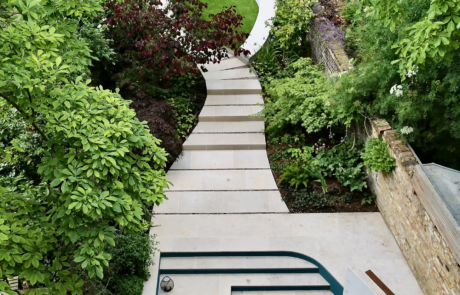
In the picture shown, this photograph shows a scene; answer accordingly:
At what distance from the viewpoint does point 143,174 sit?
189 inches

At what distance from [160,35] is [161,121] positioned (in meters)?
1.61

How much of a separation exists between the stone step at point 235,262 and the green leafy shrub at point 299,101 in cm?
215

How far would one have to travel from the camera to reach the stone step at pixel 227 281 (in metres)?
6.61

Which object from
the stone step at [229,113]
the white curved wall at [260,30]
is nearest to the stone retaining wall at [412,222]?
the stone step at [229,113]

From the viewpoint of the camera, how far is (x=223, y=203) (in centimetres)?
771

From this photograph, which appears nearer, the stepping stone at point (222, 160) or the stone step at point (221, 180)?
the stone step at point (221, 180)

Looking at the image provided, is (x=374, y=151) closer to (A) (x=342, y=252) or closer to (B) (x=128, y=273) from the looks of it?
(A) (x=342, y=252)

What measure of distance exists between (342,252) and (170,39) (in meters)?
4.55

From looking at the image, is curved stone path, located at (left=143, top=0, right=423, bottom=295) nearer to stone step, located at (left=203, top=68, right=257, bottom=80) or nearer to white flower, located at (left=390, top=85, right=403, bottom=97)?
stone step, located at (left=203, top=68, right=257, bottom=80)

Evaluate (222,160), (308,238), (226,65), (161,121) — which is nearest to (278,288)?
(308,238)

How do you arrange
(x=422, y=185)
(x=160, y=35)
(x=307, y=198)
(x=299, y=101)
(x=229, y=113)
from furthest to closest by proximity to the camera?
(x=229, y=113) → (x=160, y=35) → (x=299, y=101) → (x=307, y=198) → (x=422, y=185)

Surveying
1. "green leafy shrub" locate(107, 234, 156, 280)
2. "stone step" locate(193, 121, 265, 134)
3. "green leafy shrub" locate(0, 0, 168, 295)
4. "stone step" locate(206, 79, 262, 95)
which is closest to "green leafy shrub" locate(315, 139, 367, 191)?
"stone step" locate(193, 121, 265, 134)

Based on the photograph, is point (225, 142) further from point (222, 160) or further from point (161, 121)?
point (161, 121)

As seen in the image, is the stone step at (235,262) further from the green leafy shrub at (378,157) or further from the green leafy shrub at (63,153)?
the green leafy shrub at (63,153)
